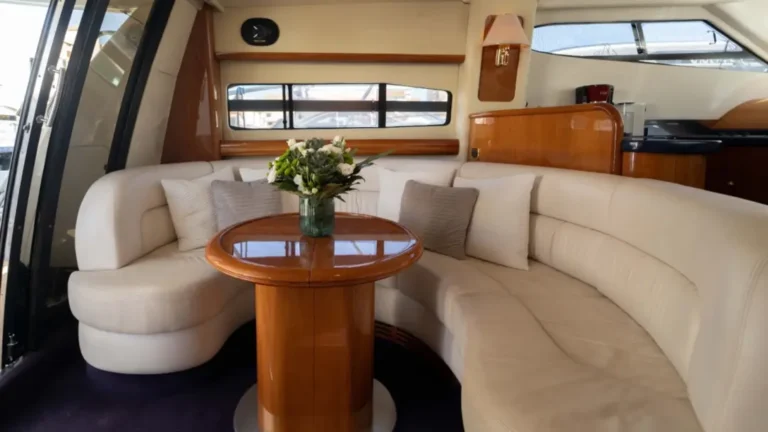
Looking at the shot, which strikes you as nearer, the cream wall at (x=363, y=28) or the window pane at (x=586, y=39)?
the cream wall at (x=363, y=28)

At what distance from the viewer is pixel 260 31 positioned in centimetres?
308

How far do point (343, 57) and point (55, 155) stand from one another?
197cm

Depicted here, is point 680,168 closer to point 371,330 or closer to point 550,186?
point 550,186

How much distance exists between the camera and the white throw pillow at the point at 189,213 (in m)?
2.32

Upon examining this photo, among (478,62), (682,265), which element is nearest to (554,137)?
(478,62)

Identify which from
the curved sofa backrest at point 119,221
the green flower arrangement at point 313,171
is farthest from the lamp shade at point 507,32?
the curved sofa backrest at point 119,221

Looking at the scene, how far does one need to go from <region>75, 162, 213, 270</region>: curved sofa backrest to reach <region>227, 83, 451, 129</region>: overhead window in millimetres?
1166

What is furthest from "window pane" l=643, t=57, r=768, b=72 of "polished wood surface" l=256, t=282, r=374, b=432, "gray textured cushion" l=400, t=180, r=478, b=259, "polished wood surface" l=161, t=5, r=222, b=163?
"polished wood surface" l=256, t=282, r=374, b=432

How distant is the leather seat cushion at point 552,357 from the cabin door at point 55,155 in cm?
188

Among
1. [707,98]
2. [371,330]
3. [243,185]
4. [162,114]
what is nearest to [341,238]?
[371,330]

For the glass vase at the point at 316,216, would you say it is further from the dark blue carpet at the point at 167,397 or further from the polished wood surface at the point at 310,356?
the dark blue carpet at the point at 167,397

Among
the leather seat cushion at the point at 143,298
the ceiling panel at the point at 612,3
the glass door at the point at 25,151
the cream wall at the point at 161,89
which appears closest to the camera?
the leather seat cushion at the point at 143,298

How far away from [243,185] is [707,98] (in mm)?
4322

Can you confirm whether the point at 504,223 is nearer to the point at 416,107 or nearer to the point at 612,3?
the point at 416,107
